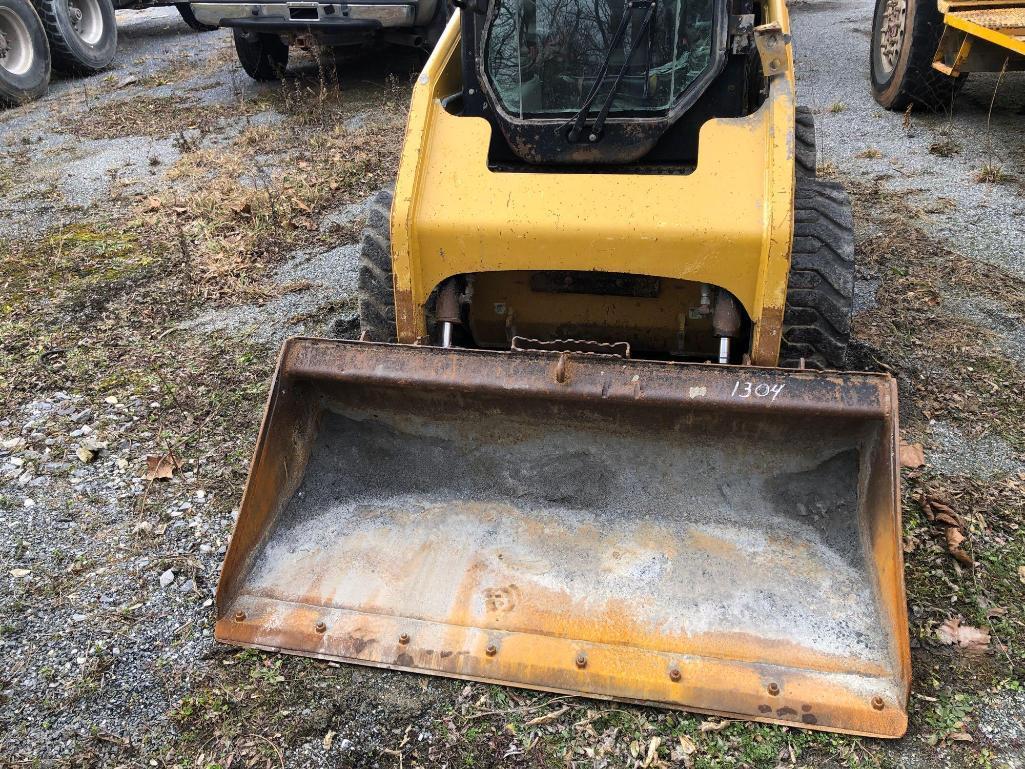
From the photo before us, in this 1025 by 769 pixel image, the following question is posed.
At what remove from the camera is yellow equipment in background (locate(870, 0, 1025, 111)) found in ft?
20.0

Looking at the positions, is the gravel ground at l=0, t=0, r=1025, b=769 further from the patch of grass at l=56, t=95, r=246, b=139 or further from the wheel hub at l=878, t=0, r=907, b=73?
the patch of grass at l=56, t=95, r=246, b=139

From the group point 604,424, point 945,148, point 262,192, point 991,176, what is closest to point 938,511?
point 604,424

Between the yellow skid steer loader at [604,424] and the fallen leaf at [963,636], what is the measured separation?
333mm

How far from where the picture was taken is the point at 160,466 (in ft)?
11.3

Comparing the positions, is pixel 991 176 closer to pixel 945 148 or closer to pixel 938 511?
pixel 945 148

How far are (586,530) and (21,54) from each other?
10.1 metres

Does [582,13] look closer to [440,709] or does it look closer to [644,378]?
[644,378]

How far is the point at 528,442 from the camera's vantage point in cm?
285

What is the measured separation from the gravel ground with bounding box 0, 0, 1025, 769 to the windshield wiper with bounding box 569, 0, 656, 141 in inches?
71.4

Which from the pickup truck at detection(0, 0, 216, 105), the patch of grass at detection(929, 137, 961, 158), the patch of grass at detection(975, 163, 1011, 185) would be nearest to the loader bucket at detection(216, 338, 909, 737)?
the patch of grass at detection(975, 163, 1011, 185)

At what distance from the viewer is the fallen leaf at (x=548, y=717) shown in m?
2.33

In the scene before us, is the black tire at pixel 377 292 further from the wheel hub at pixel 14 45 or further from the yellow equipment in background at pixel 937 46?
the wheel hub at pixel 14 45

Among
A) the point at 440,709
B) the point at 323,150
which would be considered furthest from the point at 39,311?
the point at 440,709

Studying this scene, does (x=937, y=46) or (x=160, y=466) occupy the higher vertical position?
(x=937, y=46)
